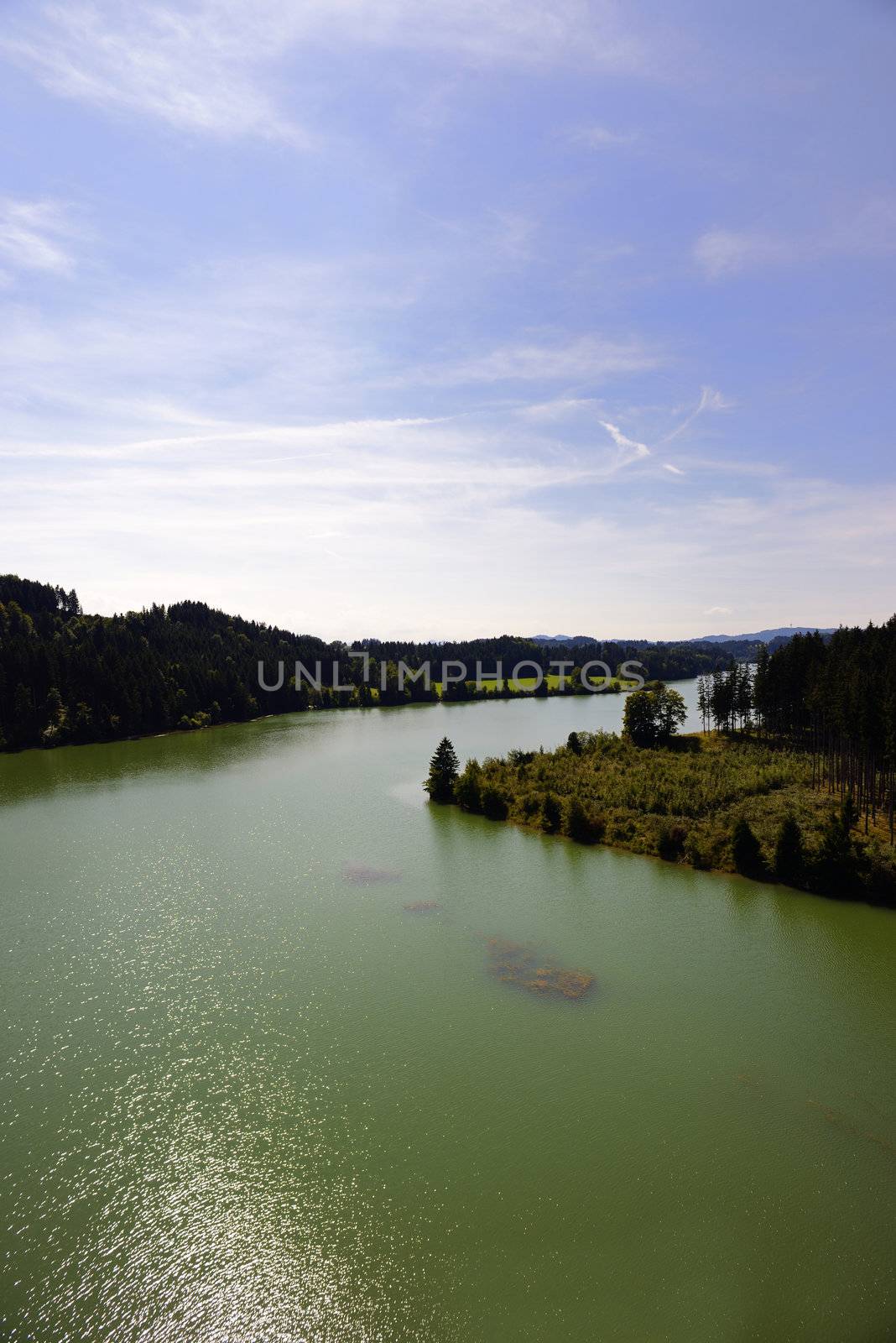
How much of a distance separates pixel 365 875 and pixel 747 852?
24097 mm

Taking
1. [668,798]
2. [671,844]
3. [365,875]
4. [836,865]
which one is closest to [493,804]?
[668,798]

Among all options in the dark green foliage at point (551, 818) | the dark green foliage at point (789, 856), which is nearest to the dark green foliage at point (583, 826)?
the dark green foliage at point (551, 818)

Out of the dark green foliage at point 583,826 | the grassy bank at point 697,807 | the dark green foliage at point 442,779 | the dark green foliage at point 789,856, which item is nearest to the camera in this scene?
the grassy bank at point 697,807

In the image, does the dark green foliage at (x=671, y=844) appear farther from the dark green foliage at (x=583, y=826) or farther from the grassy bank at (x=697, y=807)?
the dark green foliage at (x=583, y=826)

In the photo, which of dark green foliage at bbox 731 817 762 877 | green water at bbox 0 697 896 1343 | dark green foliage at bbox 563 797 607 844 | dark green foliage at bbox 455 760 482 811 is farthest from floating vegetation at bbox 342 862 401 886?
dark green foliage at bbox 731 817 762 877

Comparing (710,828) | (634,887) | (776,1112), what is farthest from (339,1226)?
(710,828)

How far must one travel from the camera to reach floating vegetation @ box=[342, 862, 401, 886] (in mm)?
40000

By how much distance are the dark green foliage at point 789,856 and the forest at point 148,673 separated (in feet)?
319

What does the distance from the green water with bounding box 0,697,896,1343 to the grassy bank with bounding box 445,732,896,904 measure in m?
2.06

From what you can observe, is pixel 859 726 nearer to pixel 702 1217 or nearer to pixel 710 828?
pixel 710 828

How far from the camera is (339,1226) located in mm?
16156

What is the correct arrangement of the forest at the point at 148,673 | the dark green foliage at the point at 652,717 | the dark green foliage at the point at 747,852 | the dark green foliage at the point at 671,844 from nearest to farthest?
the dark green foliage at the point at 747,852
the dark green foliage at the point at 671,844
the dark green foliage at the point at 652,717
the forest at the point at 148,673

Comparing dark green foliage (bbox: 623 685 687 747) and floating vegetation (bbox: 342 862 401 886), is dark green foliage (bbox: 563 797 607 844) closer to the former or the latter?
floating vegetation (bbox: 342 862 401 886)

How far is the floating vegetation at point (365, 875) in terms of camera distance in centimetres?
4000
